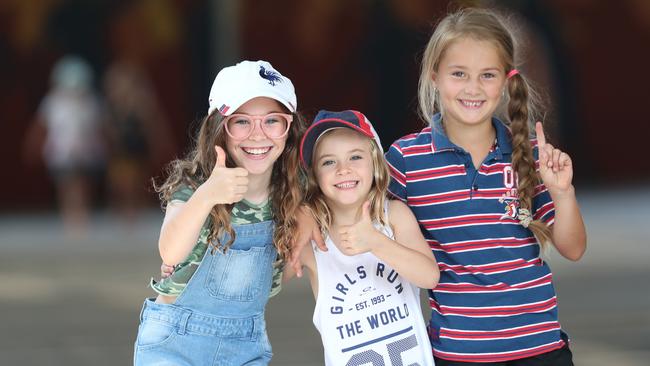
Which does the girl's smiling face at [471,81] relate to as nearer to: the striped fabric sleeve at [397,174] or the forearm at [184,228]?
the striped fabric sleeve at [397,174]

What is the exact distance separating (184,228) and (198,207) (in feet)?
0.27

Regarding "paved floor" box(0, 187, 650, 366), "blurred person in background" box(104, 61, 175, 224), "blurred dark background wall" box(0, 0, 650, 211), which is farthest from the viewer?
"blurred dark background wall" box(0, 0, 650, 211)

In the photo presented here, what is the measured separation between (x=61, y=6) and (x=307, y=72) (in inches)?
133

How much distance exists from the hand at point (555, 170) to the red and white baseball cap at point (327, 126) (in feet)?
1.84

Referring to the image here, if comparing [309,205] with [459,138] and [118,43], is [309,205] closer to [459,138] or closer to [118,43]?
[459,138]

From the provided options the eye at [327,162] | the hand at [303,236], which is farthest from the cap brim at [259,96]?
the hand at [303,236]

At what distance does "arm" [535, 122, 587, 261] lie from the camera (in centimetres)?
402

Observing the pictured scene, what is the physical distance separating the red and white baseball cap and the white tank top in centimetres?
Result: 30

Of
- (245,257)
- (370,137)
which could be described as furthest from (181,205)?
(370,137)

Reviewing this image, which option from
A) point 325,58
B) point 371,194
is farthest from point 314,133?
point 325,58

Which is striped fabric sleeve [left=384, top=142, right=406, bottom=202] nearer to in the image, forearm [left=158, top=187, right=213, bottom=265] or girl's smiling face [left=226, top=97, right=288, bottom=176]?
girl's smiling face [left=226, top=97, right=288, bottom=176]

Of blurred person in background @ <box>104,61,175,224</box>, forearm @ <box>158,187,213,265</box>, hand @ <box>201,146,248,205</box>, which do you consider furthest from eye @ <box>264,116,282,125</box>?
blurred person in background @ <box>104,61,175,224</box>

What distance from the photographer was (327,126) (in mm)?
4051

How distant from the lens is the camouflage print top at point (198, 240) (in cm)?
398
